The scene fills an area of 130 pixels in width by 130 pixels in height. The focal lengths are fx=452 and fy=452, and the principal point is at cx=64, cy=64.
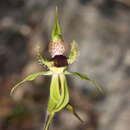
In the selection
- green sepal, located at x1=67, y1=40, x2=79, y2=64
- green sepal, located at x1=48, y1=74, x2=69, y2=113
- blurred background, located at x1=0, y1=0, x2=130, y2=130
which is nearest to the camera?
green sepal, located at x1=48, y1=74, x2=69, y2=113

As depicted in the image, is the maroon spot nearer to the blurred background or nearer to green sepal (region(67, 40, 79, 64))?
green sepal (region(67, 40, 79, 64))

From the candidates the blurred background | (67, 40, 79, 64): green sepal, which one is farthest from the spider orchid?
the blurred background

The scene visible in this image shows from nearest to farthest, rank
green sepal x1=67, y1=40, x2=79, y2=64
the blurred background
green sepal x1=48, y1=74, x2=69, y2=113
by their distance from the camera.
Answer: green sepal x1=48, y1=74, x2=69, y2=113 → green sepal x1=67, y1=40, x2=79, y2=64 → the blurred background

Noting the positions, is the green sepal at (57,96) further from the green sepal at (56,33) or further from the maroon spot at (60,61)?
the green sepal at (56,33)

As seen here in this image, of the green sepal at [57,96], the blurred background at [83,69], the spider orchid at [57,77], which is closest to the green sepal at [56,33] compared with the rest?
the spider orchid at [57,77]

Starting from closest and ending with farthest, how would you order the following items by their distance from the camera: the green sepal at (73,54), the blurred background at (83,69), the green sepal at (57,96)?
the green sepal at (57,96), the green sepal at (73,54), the blurred background at (83,69)

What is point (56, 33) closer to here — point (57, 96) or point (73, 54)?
point (73, 54)

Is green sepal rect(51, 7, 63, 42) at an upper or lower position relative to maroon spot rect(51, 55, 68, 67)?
upper

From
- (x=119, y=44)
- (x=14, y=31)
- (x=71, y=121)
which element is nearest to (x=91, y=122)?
(x=71, y=121)
